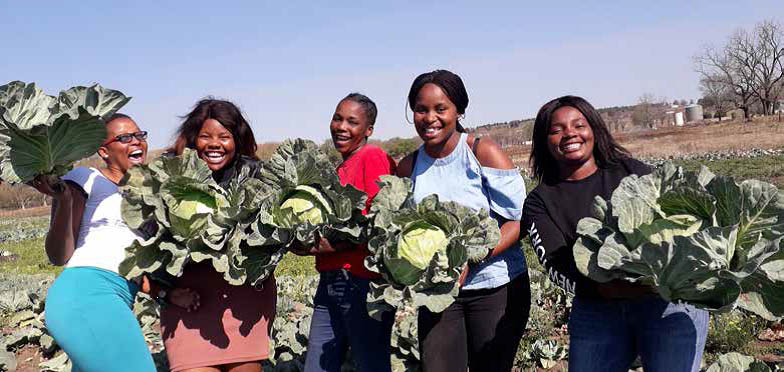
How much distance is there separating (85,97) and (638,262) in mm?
2806

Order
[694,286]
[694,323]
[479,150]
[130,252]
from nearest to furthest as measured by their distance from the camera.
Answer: [694,286], [694,323], [130,252], [479,150]

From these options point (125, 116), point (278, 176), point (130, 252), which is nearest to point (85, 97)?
point (125, 116)

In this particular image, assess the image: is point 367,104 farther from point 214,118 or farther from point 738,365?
point 738,365

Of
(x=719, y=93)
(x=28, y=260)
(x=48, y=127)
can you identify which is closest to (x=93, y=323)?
(x=48, y=127)

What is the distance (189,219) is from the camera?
10.6 feet

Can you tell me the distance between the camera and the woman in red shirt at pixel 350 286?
357 centimetres

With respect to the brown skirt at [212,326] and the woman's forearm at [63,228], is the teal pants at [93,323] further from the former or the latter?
the brown skirt at [212,326]

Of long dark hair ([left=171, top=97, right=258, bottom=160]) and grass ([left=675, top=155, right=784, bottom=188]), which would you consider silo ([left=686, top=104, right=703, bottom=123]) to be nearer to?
grass ([left=675, top=155, right=784, bottom=188])

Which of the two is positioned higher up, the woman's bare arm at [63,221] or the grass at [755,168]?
the woman's bare arm at [63,221]

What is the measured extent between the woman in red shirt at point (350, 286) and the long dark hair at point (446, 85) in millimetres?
434

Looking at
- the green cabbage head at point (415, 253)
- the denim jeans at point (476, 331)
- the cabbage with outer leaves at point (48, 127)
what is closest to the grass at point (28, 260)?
the cabbage with outer leaves at point (48, 127)

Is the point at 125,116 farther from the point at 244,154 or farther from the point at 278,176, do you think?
the point at 278,176

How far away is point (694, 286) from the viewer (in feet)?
8.55

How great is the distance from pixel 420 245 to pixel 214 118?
1507 millimetres
